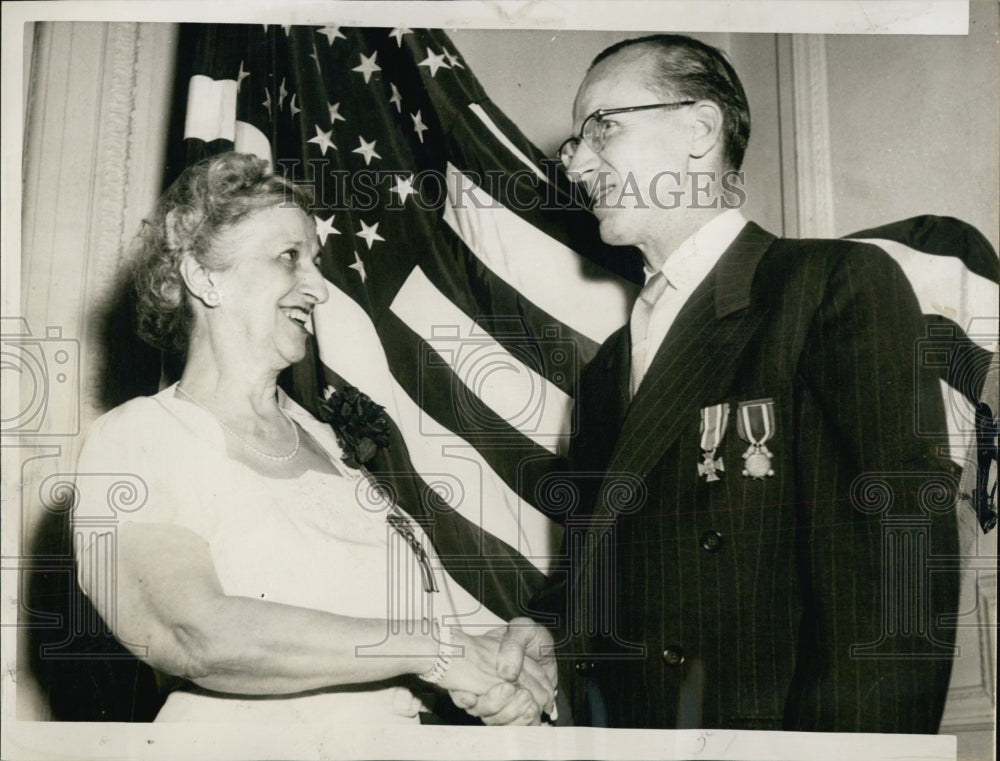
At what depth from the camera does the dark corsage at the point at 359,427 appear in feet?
13.8

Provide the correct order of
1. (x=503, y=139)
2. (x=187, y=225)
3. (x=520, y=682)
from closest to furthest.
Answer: (x=520, y=682), (x=187, y=225), (x=503, y=139)

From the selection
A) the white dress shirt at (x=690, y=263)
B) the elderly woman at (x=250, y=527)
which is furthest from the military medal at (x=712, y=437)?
the elderly woman at (x=250, y=527)

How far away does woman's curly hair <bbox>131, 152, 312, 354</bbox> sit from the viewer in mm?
4199

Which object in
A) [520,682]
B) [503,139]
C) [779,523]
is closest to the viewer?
[779,523]


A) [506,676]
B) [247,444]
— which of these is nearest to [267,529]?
[247,444]

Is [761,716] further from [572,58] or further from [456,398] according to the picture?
[572,58]

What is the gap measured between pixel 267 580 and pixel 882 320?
7.34ft

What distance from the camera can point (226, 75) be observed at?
4332 mm

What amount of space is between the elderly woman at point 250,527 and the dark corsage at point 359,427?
4 centimetres

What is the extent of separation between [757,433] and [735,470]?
143 mm

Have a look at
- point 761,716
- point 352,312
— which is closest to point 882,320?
point 761,716

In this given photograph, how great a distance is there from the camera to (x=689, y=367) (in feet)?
13.5

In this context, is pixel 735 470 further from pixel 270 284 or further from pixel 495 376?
pixel 270 284

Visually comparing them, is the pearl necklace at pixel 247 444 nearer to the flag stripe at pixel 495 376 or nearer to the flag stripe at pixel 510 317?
the flag stripe at pixel 495 376
